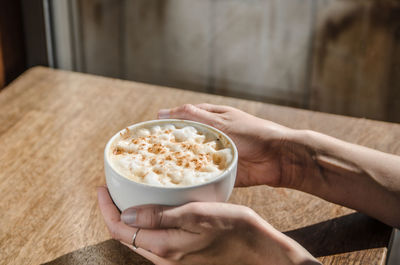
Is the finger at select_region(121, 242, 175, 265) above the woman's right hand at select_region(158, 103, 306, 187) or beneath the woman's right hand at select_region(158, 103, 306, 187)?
beneath

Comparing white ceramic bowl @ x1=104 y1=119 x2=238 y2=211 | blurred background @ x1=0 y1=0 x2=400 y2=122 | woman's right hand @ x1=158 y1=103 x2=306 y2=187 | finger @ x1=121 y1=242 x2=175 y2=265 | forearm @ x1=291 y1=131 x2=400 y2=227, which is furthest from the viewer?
blurred background @ x1=0 y1=0 x2=400 y2=122

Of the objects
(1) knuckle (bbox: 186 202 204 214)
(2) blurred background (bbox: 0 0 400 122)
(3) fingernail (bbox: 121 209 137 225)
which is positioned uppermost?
(1) knuckle (bbox: 186 202 204 214)

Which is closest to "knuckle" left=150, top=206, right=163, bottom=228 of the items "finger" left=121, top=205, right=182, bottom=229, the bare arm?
"finger" left=121, top=205, right=182, bottom=229

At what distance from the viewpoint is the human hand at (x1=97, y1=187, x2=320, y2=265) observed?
2.40ft

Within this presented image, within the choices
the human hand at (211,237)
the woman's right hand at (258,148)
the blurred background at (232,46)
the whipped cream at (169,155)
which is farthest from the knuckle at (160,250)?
the blurred background at (232,46)

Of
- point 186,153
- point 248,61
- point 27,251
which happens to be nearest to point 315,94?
point 248,61

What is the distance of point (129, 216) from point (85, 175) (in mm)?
360

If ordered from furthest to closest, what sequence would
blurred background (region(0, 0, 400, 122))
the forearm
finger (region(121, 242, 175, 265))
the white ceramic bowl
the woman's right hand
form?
blurred background (region(0, 0, 400, 122)) → the woman's right hand → the forearm → finger (region(121, 242, 175, 265)) → the white ceramic bowl

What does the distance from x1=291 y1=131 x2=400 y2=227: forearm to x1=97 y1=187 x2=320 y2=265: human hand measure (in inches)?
9.0

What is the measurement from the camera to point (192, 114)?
1.04 metres

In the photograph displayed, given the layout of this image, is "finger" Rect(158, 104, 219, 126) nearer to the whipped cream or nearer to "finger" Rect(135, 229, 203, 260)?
the whipped cream

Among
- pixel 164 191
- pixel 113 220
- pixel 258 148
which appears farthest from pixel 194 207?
pixel 258 148

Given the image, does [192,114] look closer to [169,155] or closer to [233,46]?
[169,155]

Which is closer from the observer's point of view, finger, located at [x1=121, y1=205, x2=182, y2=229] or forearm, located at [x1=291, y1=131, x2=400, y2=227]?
finger, located at [x1=121, y1=205, x2=182, y2=229]
